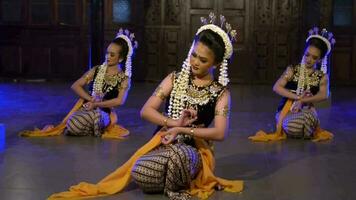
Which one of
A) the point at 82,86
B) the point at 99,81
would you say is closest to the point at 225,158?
the point at 99,81

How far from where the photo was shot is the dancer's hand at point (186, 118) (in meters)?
3.55

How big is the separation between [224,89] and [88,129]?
7.02ft

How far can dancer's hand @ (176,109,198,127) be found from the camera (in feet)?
11.7

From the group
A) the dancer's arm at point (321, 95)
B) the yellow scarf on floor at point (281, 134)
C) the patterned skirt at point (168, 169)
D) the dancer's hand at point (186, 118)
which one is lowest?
the yellow scarf on floor at point (281, 134)

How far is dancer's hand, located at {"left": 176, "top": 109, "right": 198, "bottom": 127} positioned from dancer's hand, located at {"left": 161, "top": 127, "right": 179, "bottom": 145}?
0.04 m

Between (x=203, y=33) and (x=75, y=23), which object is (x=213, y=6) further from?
(x=203, y=33)

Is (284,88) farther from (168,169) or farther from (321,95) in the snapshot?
(168,169)

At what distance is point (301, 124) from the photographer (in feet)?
18.3

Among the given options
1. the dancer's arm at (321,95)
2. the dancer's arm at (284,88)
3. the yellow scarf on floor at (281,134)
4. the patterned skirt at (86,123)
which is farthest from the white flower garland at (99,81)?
the dancer's arm at (321,95)

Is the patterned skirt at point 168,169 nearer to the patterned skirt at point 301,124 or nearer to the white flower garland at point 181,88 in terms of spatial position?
the white flower garland at point 181,88

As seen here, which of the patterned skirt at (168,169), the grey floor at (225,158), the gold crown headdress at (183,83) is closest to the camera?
the patterned skirt at (168,169)

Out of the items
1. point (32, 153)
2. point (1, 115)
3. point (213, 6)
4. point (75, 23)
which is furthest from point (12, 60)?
point (32, 153)

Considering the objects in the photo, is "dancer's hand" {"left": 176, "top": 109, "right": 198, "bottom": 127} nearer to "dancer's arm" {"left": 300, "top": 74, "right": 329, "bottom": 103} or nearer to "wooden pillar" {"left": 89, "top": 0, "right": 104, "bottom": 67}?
"dancer's arm" {"left": 300, "top": 74, "right": 329, "bottom": 103}

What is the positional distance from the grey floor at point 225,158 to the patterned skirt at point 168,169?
12 cm
